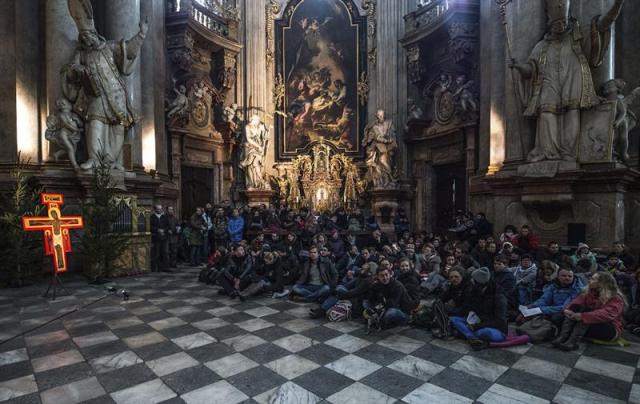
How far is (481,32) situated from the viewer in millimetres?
10914

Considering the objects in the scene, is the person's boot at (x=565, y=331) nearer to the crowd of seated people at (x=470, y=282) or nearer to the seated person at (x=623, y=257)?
the crowd of seated people at (x=470, y=282)

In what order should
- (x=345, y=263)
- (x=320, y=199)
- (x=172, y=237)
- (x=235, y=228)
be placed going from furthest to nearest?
1. (x=320, y=199)
2. (x=235, y=228)
3. (x=172, y=237)
4. (x=345, y=263)

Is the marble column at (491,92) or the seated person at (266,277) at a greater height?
the marble column at (491,92)

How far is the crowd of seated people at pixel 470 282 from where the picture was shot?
4.14 meters

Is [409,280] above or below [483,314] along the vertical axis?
above

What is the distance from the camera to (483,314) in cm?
441

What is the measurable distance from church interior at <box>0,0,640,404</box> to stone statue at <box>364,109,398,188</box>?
97mm

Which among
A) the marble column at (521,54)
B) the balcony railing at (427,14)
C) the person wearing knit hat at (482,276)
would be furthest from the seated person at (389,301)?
the balcony railing at (427,14)

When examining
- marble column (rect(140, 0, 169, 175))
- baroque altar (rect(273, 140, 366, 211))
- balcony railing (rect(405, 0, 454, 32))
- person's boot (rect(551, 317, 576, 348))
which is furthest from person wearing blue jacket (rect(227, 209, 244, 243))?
balcony railing (rect(405, 0, 454, 32))

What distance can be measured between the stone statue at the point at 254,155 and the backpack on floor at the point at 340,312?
10817 mm

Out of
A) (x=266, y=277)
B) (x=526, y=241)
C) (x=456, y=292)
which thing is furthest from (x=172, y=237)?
(x=526, y=241)

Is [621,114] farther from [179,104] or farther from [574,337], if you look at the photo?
[179,104]

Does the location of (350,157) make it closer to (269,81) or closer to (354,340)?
(269,81)

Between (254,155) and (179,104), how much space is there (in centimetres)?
379
